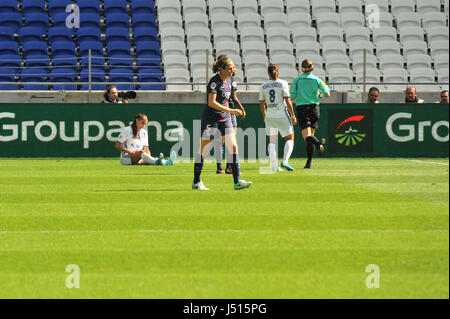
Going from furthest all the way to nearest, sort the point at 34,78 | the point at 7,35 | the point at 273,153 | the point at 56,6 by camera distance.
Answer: the point at 56,6 < the point at 7,35 < the point at 34,78 < the point at 273,153

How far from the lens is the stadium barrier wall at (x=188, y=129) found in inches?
762

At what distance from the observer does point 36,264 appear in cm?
570

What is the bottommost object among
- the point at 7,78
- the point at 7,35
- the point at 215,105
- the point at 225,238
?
the point at 225,238

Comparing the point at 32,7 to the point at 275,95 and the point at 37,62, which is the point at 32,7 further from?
the point at 275,95

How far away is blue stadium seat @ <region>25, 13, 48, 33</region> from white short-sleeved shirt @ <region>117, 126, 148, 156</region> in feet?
41.2

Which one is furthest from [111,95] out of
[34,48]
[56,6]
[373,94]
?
[56,6]

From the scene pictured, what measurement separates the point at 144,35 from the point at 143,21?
0.91 metres

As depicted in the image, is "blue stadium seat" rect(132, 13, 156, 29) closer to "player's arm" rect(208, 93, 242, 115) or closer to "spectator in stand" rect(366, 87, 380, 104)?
"spectator in stand" rect(366, 87, 380, 104)

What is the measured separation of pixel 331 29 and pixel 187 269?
78.6 feet

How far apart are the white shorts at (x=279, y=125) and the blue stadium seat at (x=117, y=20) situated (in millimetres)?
14859

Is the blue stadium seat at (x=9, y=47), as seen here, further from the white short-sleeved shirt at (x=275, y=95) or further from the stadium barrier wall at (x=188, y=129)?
the white short-sleeved shirt at (x=275, y=95)

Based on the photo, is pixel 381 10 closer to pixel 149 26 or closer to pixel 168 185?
pixel 149 26

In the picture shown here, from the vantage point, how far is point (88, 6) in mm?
28906

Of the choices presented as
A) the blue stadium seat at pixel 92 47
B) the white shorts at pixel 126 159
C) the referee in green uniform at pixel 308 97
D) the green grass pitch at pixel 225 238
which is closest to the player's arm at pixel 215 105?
the green grass pitch at pixel 225 238
